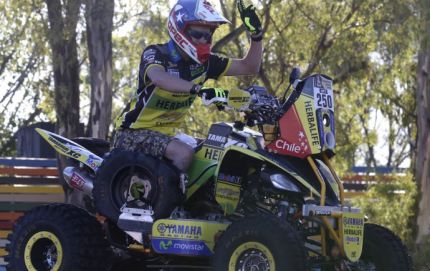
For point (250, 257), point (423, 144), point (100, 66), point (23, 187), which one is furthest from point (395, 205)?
point (250, 257)

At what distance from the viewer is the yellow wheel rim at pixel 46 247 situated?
734 centimetres

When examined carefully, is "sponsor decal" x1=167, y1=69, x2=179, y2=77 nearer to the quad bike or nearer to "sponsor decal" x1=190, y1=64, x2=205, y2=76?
"sponsor decal" x1=190, y1=64, x2=205, y2=76

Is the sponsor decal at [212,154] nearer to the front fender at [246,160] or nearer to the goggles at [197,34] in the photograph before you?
the front fender at [246,160]

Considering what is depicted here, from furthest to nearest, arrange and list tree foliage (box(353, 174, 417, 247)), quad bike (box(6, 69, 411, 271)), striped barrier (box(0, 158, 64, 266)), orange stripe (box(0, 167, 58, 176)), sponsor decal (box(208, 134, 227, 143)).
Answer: orange stripe (box(0, 167, 58, 176))
striped barrier (box(0, 158, 64, 266))
tree foliage (box(353, 174, 417, 247))
sponsor decal (box(208, 134, 227, 143))
quad bike (box(6, 69, 411, 271))

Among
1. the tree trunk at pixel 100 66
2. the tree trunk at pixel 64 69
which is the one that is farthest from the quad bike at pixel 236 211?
the tree trunk at pixel 64 69

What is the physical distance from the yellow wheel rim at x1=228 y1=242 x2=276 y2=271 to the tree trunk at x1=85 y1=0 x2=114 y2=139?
974 cm

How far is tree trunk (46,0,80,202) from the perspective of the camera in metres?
15.8

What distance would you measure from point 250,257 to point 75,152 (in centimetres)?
229

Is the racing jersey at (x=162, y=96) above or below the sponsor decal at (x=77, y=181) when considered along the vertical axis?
above

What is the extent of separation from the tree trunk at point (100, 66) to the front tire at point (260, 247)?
31.8ft

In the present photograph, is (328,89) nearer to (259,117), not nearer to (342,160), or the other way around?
(259,117)

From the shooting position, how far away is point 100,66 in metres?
15.9

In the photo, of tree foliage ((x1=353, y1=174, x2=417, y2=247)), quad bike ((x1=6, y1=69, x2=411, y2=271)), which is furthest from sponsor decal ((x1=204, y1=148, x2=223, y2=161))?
tree foliage ((x1=353, y1=174, x2=417, y2=247))

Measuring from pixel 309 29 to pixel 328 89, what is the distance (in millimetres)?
12337
